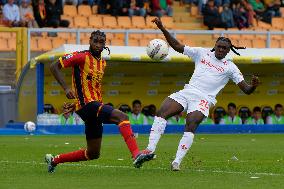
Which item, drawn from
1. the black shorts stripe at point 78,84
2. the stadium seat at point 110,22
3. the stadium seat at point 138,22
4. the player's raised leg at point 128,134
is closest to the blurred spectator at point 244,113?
the stadium seat at point 138,22

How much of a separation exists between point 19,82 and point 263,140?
7.31m

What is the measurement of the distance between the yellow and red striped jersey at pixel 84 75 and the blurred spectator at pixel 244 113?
15.4m

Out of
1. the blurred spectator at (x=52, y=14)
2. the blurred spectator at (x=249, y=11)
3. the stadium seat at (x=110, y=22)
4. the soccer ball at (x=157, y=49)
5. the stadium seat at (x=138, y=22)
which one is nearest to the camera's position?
the soccer ball at (x=157, y=49)

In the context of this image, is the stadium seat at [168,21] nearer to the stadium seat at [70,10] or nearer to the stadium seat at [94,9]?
the stadium seat at [94,9]

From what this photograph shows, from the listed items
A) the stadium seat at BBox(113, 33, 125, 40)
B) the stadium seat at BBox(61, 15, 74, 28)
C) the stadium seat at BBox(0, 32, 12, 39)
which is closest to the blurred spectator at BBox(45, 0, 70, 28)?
the stadium seat at BBox(61, 15, 74, 28)

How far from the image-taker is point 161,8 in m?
36.4

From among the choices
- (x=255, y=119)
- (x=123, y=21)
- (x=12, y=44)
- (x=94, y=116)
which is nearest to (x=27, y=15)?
(x=12, y=44)

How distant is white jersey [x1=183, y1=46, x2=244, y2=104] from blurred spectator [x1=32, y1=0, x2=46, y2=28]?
1629 cm

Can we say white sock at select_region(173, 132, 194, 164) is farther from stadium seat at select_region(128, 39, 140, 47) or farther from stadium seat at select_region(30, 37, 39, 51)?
stadium seat at select_region(128, 39, 140, 47)

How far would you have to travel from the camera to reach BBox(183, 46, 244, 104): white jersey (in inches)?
625

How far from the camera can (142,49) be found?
28.0 meters

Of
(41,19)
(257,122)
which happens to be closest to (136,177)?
(257,122)

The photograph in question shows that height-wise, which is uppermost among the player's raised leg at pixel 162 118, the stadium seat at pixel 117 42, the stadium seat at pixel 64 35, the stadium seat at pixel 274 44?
the player's raised leg at pixel 162 118

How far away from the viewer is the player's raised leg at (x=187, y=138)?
49.5 feet
